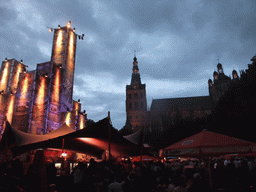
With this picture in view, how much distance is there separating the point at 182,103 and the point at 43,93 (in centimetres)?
7735

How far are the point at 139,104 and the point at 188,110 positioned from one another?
25.8m

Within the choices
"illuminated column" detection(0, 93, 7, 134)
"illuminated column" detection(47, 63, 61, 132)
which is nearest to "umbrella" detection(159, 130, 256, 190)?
"illuminated column" detection(47, 63, 61, 132)

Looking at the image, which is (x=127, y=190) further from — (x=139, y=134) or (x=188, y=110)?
(x=188, y=110)

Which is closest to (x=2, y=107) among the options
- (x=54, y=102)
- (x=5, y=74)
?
(x=54, y=102)

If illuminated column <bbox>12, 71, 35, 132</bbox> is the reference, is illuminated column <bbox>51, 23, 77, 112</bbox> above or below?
above

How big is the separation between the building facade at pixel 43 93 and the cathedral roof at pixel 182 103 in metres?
56.7

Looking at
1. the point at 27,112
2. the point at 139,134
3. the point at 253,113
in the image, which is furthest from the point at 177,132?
A: the point at 139,134

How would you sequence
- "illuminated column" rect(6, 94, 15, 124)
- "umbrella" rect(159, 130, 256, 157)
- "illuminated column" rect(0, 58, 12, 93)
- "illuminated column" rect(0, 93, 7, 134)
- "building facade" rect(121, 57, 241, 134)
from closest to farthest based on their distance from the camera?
1. "umbrella" rect(159, 130, 256, 157)
2. "illuminated column" rect(0, 93, 7, 134)
3. "illuminated column" rect(6, 94, 15, 124)
4. "illuminated column" rect(0, 58, 12, 93)
5. "building facade" rect(121, 57, 241, 134)

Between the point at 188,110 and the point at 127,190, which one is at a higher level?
the point at 188,110

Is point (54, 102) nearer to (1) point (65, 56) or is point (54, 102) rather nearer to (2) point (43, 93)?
(2) point (43, 93)

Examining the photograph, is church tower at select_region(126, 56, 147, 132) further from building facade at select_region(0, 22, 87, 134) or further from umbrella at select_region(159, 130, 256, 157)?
umbrella at select_region(159, 130, 256, 157)

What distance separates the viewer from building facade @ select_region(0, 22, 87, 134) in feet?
93.3

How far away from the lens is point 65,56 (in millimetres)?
36781

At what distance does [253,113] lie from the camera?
2553cm
